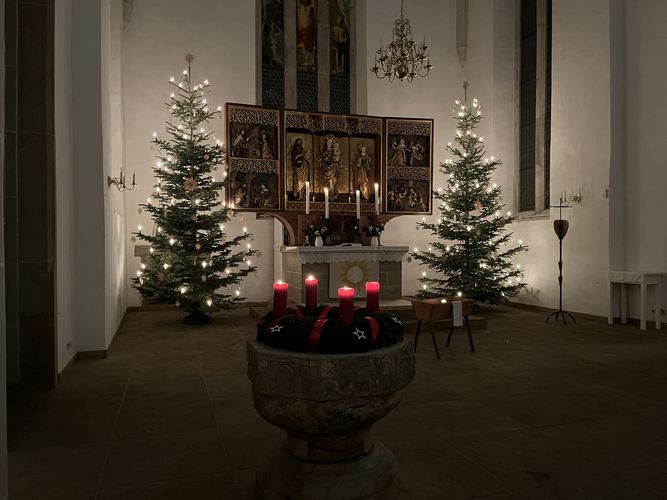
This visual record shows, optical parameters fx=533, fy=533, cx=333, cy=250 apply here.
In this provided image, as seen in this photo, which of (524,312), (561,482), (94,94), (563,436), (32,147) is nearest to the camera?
(561,482)

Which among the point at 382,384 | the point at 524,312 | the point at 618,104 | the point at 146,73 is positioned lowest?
the point at 524,312

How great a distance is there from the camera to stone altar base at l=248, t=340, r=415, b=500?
8.33 ft

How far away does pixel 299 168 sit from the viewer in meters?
10.1

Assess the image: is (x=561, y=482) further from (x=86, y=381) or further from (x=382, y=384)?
(x=86, y=381)

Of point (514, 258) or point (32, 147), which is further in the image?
point (514, 258)

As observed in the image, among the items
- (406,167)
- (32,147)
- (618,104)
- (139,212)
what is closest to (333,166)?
(406,167)

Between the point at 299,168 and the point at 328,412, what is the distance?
7908mm

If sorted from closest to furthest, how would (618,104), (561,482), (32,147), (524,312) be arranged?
(561,482)
(32,147)
(618,104)
(524,312)

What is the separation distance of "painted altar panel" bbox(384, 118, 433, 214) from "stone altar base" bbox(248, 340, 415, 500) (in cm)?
802

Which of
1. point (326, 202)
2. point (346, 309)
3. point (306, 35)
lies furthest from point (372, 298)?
point (306, 35)

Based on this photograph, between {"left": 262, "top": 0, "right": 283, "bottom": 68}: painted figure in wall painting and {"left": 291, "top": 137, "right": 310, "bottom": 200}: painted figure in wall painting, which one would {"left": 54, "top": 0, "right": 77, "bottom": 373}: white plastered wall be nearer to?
{"left": 291, "top": 137, "right": 310, "bottom": 200}: painted figure in wall painting

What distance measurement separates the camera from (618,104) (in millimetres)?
9258

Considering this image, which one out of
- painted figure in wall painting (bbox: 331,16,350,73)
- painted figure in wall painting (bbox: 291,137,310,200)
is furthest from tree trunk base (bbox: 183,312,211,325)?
painted figure in wall painting (bbox: 331,16,350,73)

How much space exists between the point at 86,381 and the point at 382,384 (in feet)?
12.7
